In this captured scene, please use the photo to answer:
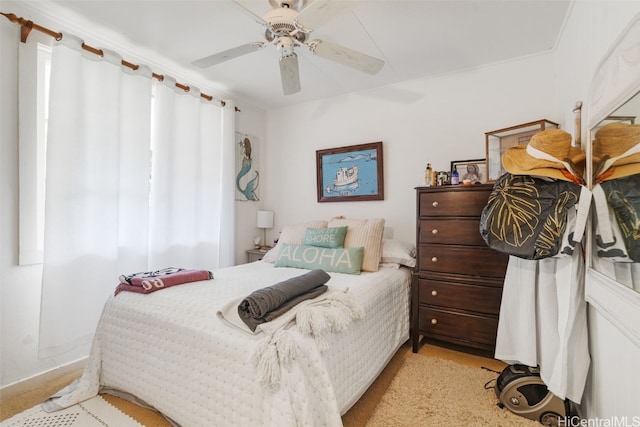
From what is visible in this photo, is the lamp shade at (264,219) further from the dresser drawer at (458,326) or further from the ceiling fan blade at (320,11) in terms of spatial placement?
the ceiling fan blade at (320,11)

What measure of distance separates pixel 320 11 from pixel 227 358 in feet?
5.42

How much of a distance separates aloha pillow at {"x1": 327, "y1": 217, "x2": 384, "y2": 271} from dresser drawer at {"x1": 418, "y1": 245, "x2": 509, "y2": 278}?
1.12 feet

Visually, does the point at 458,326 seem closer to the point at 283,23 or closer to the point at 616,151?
the point at 616,151

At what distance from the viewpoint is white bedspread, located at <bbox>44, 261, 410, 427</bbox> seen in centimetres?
111

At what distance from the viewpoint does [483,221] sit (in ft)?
5.52


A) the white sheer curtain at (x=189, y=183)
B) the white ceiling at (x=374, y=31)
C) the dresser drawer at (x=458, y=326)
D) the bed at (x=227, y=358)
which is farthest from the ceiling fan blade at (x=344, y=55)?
the dresser drawer at (x=458, y=326)

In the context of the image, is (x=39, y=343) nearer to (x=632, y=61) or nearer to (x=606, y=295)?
(x=606, y=295)

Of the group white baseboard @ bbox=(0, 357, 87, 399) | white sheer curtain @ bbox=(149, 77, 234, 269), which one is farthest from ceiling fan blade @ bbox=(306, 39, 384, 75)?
white baseboard @ bbox=(0, 357, 87, 399)

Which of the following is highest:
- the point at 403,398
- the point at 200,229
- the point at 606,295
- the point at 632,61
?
the point at 632,61

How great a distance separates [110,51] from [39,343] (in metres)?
2.13

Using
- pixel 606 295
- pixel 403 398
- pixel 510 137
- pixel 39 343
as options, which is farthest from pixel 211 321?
pixel 510 137

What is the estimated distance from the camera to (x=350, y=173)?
3230 mm

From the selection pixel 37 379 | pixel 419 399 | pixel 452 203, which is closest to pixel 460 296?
pixel 452 203
